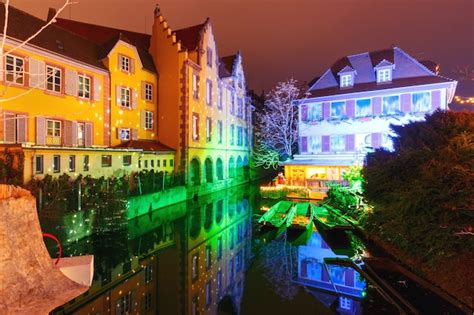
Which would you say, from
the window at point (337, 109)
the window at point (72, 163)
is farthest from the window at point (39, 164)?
the window at point (337, 109)

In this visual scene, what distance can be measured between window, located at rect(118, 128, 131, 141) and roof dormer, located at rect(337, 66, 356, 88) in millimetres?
17991

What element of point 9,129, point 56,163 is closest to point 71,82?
point 9,129

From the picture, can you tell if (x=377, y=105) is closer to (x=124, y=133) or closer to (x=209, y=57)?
(x=209, y=57)

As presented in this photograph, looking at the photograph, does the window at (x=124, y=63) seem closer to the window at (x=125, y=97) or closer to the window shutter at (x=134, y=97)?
the window at (x=125, y=97)

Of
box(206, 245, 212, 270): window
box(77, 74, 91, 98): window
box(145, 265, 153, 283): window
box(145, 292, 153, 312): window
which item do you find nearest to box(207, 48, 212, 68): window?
box(77, 74, 91, 98): window

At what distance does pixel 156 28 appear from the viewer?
1141 inches

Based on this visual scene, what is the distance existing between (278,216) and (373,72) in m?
17.2

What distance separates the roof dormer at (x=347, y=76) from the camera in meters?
28.5

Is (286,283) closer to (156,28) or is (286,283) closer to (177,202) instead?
(177,202)

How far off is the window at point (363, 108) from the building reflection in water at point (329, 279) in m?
16.4

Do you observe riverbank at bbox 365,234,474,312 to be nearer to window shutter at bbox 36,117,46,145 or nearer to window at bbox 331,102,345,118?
window shutter at bbox 36,117,46,145

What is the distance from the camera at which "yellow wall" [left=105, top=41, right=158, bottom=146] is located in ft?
78.2

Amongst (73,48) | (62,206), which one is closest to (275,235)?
(62,206)

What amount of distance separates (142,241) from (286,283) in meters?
6.98
